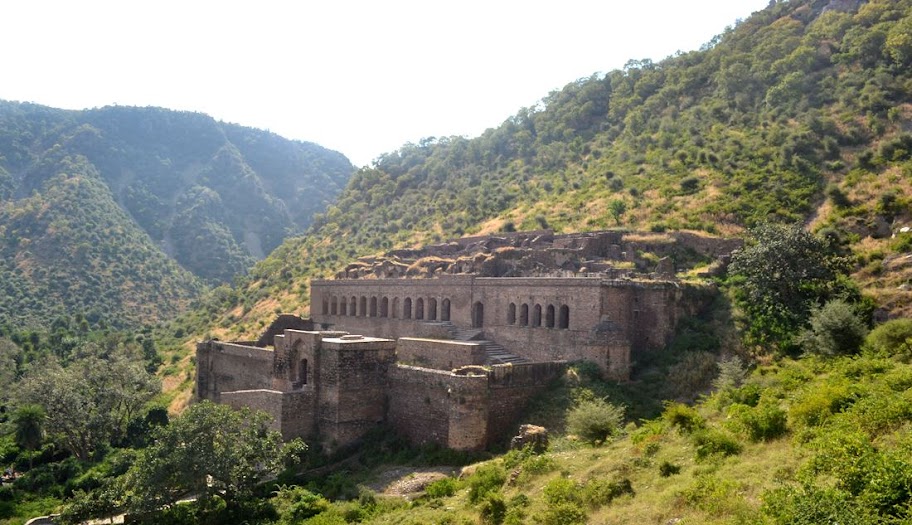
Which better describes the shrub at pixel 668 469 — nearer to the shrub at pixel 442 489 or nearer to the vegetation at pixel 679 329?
the vegetation at pixel 679 329

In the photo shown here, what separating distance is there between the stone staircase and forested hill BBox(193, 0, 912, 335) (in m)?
12.4

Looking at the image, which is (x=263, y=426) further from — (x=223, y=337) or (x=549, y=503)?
(x=223, y=337)

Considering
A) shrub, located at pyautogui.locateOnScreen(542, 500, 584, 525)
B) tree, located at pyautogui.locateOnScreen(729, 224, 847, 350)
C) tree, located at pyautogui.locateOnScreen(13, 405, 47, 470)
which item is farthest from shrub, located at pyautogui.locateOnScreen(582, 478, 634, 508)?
tree, located at pyautogui.locateOnScreen(13, 405, 47, 470)

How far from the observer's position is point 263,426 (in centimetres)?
2352

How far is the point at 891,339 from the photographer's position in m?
17.5

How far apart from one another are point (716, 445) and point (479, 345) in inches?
496

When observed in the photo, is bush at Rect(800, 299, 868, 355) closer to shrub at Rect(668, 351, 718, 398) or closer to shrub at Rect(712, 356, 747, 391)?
shrub at Rect(712, 356, 747, 391)

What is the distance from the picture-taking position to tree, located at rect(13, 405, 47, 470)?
108ft

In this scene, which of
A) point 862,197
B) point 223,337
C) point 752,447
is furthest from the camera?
point 223,337

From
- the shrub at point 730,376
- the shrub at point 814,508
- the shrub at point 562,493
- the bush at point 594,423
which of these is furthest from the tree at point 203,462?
the shrub at point 814,508

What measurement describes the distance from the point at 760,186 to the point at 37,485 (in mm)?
37875

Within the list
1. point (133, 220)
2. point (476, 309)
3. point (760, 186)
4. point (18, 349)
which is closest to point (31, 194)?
point (133, 220)

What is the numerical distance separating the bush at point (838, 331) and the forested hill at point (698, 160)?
11.4 feet

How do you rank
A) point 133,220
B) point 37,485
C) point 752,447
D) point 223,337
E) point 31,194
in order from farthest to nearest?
point 133,220 < point 31,194 < point 223,337 < point 37,485 < point 752,447
